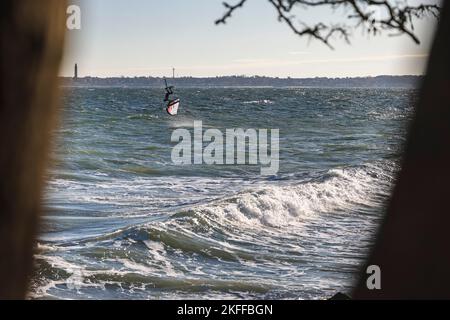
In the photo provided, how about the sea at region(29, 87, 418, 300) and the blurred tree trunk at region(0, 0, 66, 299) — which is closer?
the blurred tree trunk at region(0, 0, 66, 299)

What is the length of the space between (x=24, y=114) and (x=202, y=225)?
39.4 feet

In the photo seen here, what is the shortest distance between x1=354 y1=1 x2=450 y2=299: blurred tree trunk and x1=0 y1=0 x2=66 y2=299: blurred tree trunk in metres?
0.85

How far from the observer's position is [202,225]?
1357cm

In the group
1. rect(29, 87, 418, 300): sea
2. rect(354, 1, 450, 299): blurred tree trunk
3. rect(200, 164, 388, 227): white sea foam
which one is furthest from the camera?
rect(200, 164, 388, 227): white sea foam

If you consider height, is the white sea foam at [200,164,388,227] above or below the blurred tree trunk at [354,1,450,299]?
below

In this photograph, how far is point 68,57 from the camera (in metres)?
1.72

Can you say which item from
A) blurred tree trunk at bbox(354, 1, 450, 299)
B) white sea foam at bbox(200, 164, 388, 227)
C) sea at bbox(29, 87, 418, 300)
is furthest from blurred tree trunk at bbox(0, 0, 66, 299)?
white sea foam at bbox(200, 164, 388, 227)

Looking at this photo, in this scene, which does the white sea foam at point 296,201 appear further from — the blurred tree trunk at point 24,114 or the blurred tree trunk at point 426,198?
the blurred tree trunk at point 24,114

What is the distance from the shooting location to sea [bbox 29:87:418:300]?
9234 millimetres

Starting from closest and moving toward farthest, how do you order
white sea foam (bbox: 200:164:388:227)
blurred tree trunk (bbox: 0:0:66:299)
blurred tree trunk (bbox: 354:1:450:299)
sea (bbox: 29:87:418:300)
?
blurred tree trunk (bbox: 0:0:66:299) < blurred tree trunk (bbox: 354:1:450:299) < sea (bbox: 29:87:418:300) < white sea foam (bbox: 200:164:388:227)

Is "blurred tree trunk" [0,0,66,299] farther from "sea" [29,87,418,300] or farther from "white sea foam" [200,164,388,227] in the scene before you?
"white sea foam" [200,164,388,227]

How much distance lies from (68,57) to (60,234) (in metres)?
10.9

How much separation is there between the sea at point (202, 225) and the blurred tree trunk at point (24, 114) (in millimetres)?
116
